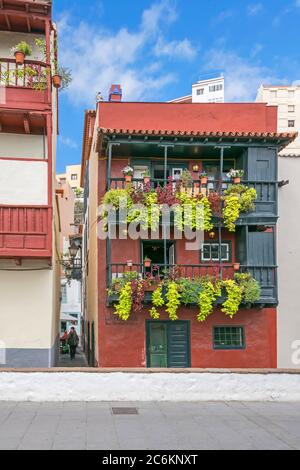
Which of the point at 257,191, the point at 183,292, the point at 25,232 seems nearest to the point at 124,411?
the point at 25,232

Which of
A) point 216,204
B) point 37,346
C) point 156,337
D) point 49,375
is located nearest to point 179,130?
point 216,204

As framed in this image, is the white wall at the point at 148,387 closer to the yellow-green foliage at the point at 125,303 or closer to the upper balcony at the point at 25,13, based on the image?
the yellow-green foliage at the point at 125,303

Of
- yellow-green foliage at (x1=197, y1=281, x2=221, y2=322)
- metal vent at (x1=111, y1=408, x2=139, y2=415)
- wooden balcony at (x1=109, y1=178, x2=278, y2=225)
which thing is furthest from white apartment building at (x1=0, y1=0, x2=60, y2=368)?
yellow-green foliage at (x1=197, y1=281, x2=221, y2=322)

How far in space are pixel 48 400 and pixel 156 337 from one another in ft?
19.6

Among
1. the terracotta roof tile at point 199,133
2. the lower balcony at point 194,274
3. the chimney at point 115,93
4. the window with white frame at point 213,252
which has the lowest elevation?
the lower balcony at point 194,274

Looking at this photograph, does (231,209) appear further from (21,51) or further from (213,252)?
(21,51)

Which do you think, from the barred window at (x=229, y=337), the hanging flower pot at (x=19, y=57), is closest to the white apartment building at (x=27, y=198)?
the hanging flower pot at (x=19, y=57)

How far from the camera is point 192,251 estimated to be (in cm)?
1698

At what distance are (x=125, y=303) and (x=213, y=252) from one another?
11.8 feet

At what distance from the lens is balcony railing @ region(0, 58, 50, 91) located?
13852 millimetres

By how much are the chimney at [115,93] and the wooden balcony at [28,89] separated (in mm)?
5724

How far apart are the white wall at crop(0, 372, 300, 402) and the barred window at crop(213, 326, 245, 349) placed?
16.2ft

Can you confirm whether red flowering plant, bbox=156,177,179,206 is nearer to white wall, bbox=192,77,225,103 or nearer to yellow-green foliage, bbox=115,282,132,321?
yellow-green foliage, bbox=115,282,132,321

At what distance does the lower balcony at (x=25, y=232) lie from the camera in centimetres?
1302
